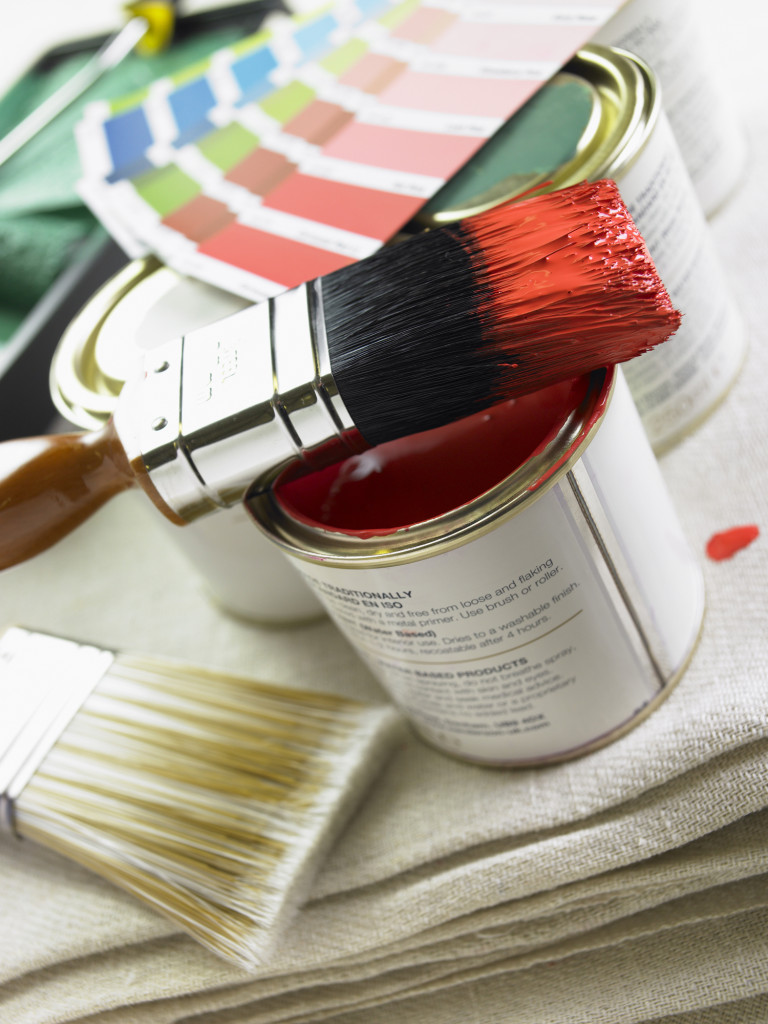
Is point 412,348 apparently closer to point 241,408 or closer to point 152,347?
point 241,408

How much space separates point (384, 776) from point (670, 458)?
29 centimetres

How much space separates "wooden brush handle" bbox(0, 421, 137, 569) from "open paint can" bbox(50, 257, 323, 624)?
11 cm

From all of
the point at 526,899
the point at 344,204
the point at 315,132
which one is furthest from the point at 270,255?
the point at 526,899

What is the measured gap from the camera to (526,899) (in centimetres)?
47

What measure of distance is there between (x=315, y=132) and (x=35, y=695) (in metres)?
0.46

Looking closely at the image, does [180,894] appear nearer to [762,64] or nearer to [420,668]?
[420,668]

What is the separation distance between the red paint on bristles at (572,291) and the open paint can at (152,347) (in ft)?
0.78

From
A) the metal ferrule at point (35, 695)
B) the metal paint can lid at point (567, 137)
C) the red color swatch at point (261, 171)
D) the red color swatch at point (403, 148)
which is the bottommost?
the metal ferrule at point (35, 695)

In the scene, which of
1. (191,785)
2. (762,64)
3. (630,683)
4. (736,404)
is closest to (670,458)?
(736,404)

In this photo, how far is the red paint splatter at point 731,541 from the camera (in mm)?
573

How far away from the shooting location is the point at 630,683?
494mm

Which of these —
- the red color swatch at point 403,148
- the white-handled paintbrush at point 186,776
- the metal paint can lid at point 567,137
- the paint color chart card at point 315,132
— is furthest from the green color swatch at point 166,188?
the white-handled paintbrush at point 186,776

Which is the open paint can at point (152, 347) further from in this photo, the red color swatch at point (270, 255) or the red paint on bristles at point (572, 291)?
the red paint on bristles at point (572, 291)

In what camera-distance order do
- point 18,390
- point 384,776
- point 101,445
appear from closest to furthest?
point 101,445 → point 384,776 → point 18,390
